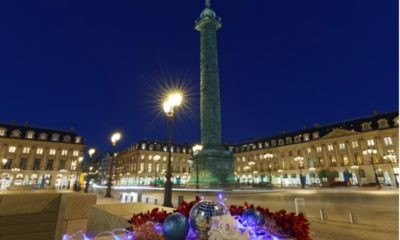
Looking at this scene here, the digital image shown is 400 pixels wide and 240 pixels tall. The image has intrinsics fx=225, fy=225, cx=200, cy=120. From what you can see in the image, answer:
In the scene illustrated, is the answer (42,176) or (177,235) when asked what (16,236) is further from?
(42,176)

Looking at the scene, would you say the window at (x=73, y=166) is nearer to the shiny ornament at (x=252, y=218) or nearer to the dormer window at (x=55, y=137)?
the dormer window at (x=55, y=137)

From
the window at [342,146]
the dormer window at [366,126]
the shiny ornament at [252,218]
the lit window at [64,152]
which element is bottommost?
the shiny ornament at [252,218]

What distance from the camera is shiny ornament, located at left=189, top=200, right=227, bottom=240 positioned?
3.09 metres

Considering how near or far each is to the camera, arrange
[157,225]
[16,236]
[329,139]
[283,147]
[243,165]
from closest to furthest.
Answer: [157,225]
[16,236]
[329,139]
[283,147]
[243,165]

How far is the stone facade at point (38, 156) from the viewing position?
5225cm

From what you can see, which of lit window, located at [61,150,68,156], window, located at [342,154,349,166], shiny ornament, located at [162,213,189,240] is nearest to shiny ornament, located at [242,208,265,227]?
shiny ornament, located at [162,213,189,240]

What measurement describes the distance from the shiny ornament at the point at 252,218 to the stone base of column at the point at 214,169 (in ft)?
105

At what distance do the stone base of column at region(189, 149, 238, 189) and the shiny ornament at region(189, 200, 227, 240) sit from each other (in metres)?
32.6

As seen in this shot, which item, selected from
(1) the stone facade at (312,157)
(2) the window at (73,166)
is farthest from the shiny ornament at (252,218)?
(2) the window at (73,166)

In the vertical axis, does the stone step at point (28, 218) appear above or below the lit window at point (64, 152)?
below

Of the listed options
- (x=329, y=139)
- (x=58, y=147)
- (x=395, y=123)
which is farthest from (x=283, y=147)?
(x=58, y=147)

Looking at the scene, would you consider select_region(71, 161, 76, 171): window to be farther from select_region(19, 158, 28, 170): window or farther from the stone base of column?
the stone base of column

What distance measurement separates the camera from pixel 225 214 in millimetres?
3129

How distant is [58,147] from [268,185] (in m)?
53.3
